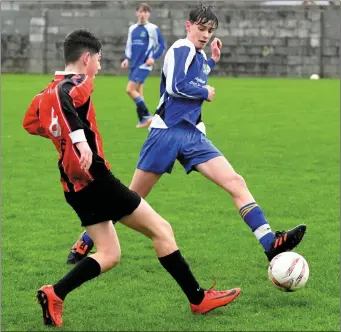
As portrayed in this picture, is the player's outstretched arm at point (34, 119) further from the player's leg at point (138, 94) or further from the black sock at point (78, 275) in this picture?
the player's leg at point (138, 94)

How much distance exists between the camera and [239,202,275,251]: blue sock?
6.66 m

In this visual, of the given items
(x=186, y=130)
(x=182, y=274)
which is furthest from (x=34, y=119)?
(x=186, y=130)

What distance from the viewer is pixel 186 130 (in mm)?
7172

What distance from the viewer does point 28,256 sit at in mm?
7496

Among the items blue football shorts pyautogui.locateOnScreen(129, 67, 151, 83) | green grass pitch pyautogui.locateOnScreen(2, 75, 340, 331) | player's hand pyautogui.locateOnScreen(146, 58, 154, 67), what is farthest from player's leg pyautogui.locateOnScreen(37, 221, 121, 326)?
player's hand pyautogui.locateOnScreen(146, 58, 154, 67)

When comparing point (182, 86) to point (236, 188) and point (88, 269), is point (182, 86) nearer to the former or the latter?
point (236, 188)

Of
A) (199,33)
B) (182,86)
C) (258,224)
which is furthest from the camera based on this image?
(199,33)

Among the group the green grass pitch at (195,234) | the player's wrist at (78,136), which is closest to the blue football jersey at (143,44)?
the green grass pitch at (195,234)

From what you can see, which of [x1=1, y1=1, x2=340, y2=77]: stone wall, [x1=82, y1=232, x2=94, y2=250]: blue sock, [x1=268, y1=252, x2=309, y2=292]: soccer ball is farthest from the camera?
[x1=1, y1=1, x2=340, y2=77]: stone wall

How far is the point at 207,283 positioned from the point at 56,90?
2.06 meters

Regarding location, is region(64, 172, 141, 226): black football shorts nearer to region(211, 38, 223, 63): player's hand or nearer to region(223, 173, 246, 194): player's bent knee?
region(223, 173, 246, 194): player's bent knee

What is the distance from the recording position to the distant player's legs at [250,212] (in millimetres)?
6547

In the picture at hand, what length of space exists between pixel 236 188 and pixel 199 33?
1.26 meters

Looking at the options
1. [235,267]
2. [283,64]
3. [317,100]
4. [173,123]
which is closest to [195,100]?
[173,123]
